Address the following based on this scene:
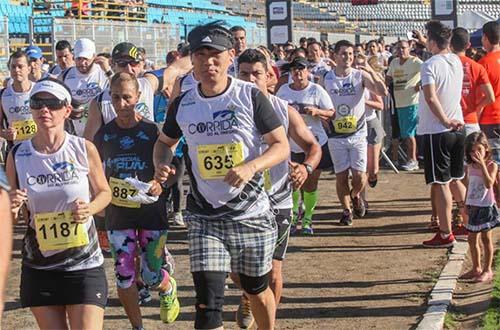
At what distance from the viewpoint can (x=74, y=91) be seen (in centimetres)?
1116

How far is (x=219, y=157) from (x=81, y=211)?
831 mm

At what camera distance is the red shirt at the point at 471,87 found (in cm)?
1015

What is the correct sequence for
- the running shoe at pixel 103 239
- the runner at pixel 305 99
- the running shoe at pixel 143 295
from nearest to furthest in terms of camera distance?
the running shoe at pixel 143 295
the running shoe at pixel 103 239
the runner at pixel 305 99

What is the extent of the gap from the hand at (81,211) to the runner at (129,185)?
1.45m

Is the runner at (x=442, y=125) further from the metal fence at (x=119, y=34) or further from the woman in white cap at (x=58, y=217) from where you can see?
the metal fence at (x=119, y=34)

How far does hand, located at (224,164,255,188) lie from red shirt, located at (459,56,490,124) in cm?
551

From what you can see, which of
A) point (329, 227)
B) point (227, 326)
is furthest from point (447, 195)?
point (227, 326)

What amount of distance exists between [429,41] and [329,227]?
2.72 m

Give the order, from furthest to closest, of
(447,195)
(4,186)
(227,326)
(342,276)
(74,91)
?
1. (74,91)
2. (447,195)
3. (342,276)
4. (227,326)
5. (4,186)

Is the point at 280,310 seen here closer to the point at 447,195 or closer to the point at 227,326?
the point at 227,326

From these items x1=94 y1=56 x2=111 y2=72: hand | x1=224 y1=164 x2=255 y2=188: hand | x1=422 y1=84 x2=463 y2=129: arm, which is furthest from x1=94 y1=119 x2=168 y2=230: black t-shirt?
x1=94 y1=56 x2=111 y2=72: hand

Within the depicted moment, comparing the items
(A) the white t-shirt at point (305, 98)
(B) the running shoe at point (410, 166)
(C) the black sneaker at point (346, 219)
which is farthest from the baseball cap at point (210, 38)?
(B) the running shoe at point (410, 166)

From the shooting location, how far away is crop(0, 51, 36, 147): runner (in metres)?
10.4

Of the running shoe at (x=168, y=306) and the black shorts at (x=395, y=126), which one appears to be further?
the black shorts at (x=395, y=126)
